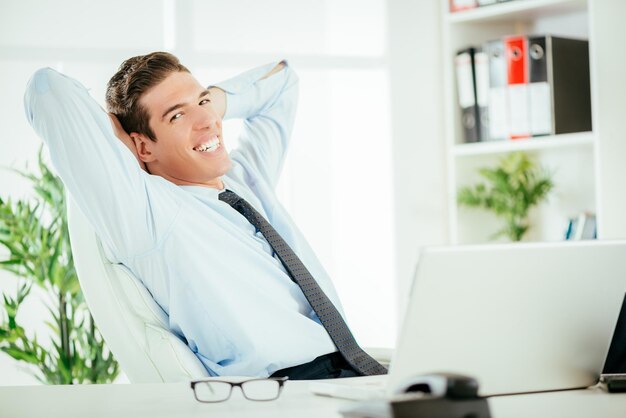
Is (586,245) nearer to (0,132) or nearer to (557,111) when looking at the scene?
(557,111)

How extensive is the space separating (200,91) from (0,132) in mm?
1419

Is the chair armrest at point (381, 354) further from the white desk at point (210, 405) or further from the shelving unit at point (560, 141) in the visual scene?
the shelving unit at point (560, 141)

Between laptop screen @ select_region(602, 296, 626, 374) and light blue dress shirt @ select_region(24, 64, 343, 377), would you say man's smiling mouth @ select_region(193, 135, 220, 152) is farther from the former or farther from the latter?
laptop screen @ select_region(602, 296, 626, 374)

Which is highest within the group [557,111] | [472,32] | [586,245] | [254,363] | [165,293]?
[472,32]

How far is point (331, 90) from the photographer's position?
367cm

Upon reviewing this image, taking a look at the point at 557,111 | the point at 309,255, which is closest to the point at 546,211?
the point at 557,111

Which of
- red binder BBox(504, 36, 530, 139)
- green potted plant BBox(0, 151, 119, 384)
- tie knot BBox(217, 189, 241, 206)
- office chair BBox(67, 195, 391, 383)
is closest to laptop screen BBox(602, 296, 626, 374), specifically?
office chair BBox(67, 195, 391, 383)

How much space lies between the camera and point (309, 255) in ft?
7.20

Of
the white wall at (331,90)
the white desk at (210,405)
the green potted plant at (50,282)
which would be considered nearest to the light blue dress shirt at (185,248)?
the white desk at (210,405)

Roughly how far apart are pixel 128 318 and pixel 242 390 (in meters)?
0.62

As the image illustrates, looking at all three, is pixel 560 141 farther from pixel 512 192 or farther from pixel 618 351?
pixel 618 351

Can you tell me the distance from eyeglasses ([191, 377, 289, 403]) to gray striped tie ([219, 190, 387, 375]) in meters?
0.49

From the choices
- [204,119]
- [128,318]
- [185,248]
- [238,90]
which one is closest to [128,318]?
[128,318]

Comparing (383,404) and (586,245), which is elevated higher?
(586,245)
